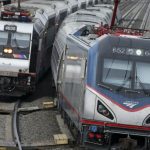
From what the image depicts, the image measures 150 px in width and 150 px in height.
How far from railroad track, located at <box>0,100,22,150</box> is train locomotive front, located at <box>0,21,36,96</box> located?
0.60 m

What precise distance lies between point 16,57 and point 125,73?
8637mm

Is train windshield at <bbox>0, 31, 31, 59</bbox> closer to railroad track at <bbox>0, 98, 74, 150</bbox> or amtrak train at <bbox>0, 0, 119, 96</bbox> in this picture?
amtrak train at <bbox>0, 0, 119, 96</bbox>

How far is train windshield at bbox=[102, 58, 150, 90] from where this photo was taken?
41.8 feet

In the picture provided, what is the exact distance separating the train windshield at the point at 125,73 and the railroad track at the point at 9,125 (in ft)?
9.76

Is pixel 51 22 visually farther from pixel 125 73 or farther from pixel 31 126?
pixel 125 73

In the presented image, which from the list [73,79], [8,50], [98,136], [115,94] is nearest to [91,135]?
[98,136]

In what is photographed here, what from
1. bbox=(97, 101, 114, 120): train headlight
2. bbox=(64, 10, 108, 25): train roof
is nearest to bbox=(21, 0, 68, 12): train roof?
bbox=(64, 10, 108, 25): train roof

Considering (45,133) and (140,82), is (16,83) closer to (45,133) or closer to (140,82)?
(45,133)

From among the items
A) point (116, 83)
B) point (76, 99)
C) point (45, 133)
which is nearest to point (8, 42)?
point (45, 133)

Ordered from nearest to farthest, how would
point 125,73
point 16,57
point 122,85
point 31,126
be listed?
point 122,85 < point 125,73 < point 31,126 < point 16,57

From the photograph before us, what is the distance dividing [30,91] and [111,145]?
346 inches

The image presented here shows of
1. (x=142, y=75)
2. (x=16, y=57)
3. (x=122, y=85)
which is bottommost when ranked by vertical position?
(x=16, y=57)

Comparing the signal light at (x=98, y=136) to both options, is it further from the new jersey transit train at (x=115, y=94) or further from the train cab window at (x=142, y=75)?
the train cab window at (x=142, y=75)

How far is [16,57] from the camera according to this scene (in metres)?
20.8
